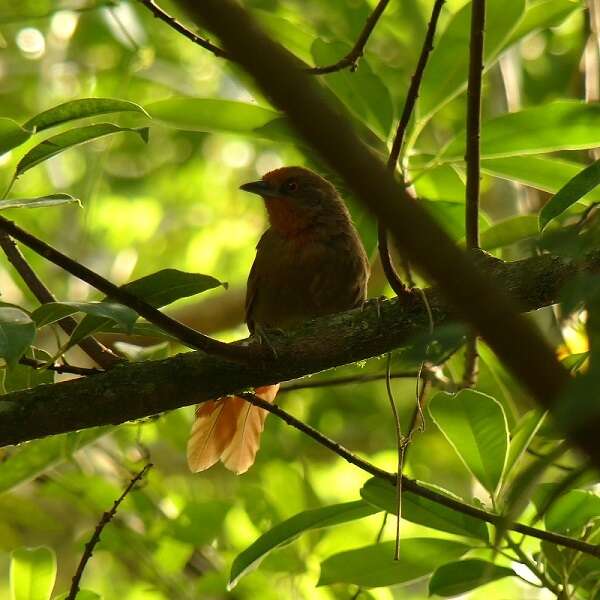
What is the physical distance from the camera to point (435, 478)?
6797 mm

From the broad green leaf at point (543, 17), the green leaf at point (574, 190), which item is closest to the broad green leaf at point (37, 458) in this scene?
the green leaf at point (574, 190)

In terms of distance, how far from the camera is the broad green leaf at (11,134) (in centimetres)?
229

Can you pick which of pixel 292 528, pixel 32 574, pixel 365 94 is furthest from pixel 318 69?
pixel 32 574

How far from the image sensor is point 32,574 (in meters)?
2.95

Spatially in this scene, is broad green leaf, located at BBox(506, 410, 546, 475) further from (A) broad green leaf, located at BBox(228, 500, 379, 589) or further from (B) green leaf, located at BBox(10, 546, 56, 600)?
(B) green leaf, located at BBox(10, 546, 56, 600)

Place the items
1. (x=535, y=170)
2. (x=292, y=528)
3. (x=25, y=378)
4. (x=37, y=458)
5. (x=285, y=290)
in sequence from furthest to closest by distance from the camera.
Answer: (x=285, y=290)
(x=535, y=170)
(x=37, y=458)
(x=292, y=528)
(x=25, y=378)

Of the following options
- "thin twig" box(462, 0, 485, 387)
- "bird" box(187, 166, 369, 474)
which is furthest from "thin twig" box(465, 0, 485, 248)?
"bird" box(187, 166, 369, 474)

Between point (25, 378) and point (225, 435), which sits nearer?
point (25, 378)

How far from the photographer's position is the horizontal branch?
93.6 inches

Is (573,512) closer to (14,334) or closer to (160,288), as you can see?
(160,288)

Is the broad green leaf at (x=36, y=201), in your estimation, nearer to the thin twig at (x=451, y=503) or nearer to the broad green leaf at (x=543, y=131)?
the thin twig at (x=451, y=503)

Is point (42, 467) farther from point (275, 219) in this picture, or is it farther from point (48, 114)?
point (275, 219)

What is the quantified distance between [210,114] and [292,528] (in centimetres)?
151

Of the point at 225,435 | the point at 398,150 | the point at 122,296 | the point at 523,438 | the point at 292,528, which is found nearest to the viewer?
the point at 122,296
